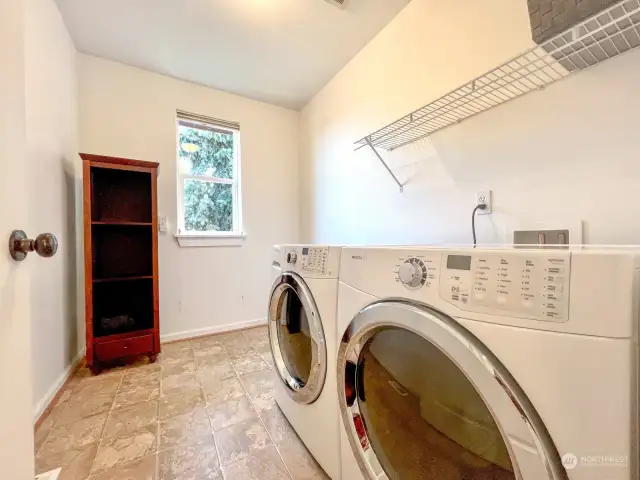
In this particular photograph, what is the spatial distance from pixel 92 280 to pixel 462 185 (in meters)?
2.47

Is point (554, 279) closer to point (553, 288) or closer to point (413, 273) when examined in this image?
point (553, 288)

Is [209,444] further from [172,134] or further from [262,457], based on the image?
[172,134]

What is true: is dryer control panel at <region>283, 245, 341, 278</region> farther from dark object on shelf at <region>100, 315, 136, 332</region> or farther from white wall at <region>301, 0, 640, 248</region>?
dark object on shelf at <region>100, 315, 136, 332</region>

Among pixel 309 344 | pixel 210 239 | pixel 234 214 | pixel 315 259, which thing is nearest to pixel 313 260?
pixel 315 259

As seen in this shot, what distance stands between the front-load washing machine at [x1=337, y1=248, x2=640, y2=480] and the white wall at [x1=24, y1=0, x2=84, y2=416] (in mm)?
1610

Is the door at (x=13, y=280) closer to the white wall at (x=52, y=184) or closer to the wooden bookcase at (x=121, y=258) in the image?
the white wall at (x=52, y=184)

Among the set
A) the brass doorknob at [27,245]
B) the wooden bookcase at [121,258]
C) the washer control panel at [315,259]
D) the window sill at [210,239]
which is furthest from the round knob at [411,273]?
the window sill at [210,239]

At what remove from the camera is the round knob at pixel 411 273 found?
0.62 metres

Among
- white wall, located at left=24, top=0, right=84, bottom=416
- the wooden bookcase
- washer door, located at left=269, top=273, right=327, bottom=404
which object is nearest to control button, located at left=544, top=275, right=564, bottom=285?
washer door, located at left=269, top=273, right=327, bottom=404

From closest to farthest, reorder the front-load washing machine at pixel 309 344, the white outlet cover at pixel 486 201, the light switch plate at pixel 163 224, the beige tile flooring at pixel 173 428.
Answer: the front-load washing machine at pixel 309 344 < the beige tile flooring at pixel 173 428 < the white outlet cover at pixel 486 201 < the light switch plate at pixel 163 224

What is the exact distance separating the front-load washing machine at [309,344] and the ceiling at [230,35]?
169 centimetres

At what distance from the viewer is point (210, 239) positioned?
2648 millimetres

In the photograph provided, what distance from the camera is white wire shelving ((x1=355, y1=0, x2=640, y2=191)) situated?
0.82 metres

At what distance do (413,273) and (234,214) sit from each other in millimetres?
2522
